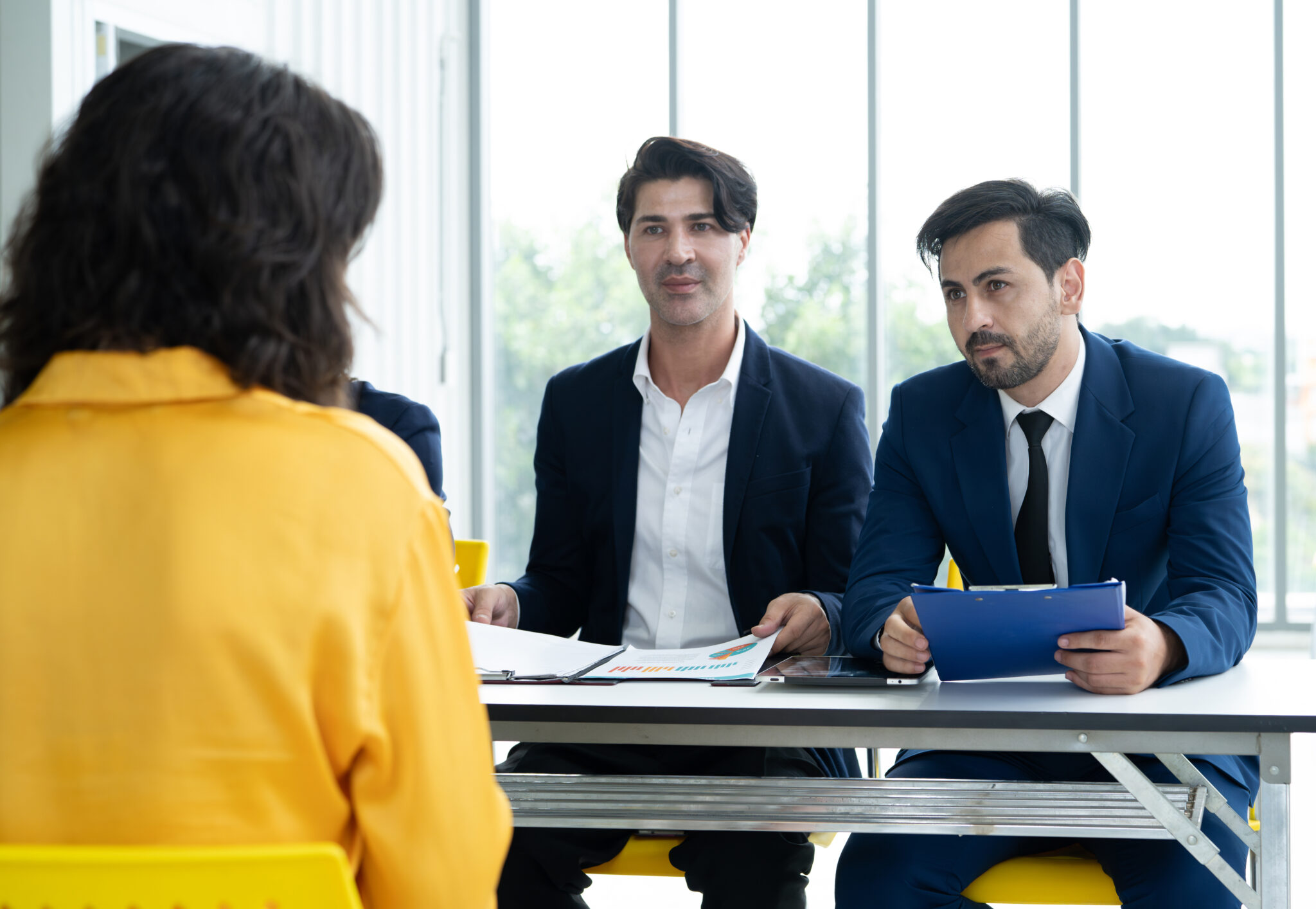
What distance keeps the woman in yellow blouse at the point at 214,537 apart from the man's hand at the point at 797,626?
1050 millimetres

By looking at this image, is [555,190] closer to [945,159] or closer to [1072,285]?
[945,159]

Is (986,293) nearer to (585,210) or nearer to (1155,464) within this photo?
(1155,464)

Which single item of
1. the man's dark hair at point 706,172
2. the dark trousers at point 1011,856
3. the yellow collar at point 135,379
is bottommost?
the dark trousers at point 1011,856

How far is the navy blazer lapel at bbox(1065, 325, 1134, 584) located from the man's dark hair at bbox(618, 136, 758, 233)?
34.4 inches

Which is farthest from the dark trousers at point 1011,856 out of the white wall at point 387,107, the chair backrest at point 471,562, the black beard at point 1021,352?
the white wall at point 387,107

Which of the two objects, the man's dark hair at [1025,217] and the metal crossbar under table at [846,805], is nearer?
the metal crossbar under table at [846,805]

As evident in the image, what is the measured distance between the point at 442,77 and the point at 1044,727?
4.91m

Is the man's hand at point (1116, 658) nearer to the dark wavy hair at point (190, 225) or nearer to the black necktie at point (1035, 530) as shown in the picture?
the black necktie at point (1035, 530)

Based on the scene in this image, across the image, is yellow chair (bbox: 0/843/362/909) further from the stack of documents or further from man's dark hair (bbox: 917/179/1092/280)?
man's dark hair (bbox: 917/179/1092/280)

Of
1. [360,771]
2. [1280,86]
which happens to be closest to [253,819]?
[360,771]

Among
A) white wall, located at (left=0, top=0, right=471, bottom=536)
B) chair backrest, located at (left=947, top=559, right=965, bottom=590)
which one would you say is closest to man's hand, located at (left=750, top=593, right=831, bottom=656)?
chair backrest, located at (left=947, top=559, right=965, bottom=590)

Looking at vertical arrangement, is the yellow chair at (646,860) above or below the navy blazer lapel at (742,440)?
below

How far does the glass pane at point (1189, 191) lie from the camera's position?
5.45m

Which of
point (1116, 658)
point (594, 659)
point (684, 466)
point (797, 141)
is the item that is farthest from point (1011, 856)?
point (797, 141)
